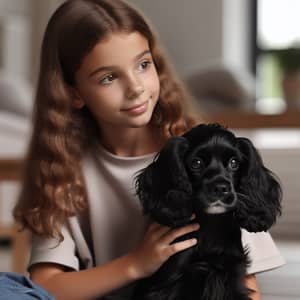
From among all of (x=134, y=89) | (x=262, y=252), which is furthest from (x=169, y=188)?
(x=262, y=252)

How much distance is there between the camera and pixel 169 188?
987 millimetres

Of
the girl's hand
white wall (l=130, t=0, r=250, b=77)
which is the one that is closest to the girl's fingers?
the girl's hand

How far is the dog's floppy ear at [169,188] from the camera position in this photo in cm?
97

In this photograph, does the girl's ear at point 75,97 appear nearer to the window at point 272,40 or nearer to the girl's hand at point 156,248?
the girl's hand at point 156,248

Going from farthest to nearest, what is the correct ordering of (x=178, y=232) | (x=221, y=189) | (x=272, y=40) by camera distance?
(x=272, y=40)
(x=178, y=232)
(x=221, y=189)

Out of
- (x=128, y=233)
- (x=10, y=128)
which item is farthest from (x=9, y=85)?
(x=128, y=233)

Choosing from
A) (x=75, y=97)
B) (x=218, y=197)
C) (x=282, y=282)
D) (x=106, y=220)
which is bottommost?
(x=282, y=282)

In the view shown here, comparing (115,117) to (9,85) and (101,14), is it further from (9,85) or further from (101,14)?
(9,85)

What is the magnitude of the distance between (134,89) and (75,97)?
0.50 feet

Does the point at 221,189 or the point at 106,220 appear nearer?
the point at 221,189

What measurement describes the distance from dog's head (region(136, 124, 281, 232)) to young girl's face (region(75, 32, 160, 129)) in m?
0.17

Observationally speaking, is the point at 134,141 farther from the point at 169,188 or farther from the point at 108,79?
the point at 169,188

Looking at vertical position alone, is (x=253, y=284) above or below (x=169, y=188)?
below

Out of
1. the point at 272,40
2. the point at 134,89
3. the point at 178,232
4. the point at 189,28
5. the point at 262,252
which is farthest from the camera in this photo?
the point at 189,28
